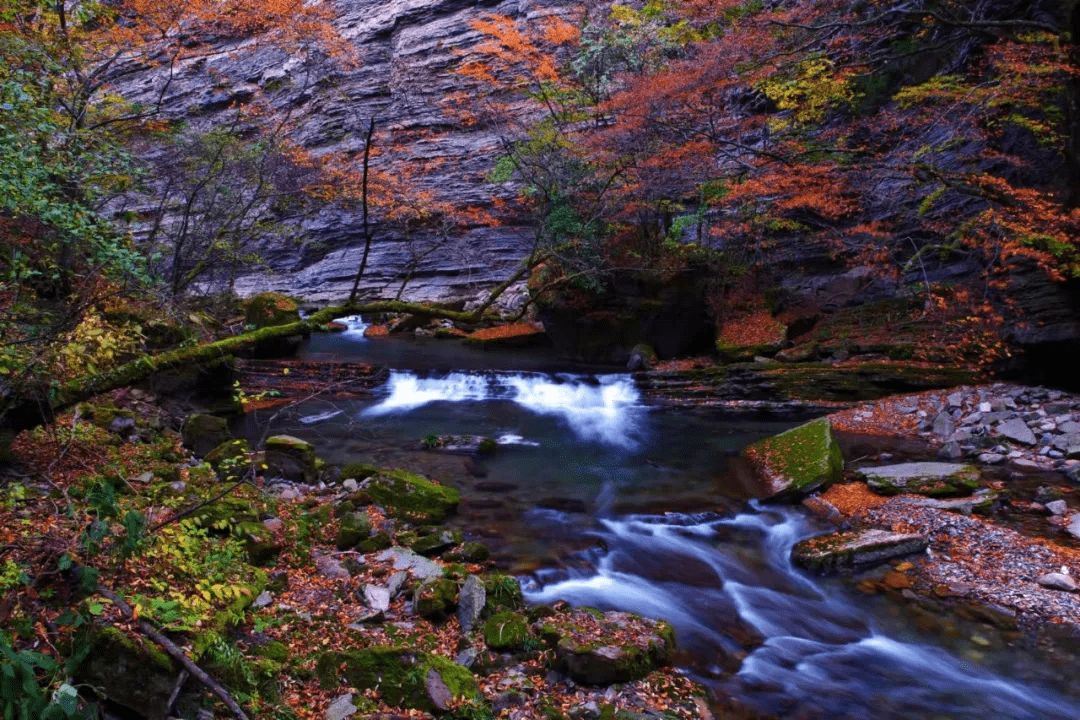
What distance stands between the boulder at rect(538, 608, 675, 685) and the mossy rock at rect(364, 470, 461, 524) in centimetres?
263

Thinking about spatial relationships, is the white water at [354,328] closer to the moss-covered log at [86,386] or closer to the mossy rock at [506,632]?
the moss-covered log at [86,386]

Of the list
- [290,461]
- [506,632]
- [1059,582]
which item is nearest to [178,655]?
[506,632]

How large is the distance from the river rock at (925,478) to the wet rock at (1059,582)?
1.83m

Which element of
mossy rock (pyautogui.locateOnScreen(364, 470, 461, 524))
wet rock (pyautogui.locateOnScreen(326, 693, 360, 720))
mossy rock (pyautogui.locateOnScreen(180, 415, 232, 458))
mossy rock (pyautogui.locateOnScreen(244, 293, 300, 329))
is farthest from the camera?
mossy rock (pyautogui.locateOnScreen(244, 293, 300, 329))

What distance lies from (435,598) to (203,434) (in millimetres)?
5246

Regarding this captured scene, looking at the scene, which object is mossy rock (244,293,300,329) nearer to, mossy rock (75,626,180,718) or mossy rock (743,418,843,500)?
mossy rock (743,418,843,500)

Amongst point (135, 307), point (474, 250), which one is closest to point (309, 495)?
point (135, 307)

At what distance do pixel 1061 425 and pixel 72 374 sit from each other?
12073mm

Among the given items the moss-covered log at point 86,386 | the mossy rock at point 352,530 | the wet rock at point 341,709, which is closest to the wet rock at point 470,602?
the wet rock at point 341,709

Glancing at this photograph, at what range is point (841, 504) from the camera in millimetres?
7281

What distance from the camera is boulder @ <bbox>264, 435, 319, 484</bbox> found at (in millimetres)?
7645

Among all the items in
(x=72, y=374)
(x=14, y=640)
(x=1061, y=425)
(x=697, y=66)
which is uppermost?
(x=697, y=66)

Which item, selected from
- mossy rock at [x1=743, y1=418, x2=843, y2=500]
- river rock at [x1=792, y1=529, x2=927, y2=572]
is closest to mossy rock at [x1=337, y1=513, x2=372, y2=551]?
river rock at [x1=792, y1=529, x2=927, y2=572]

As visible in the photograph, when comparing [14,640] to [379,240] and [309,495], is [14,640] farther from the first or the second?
[379,240]
